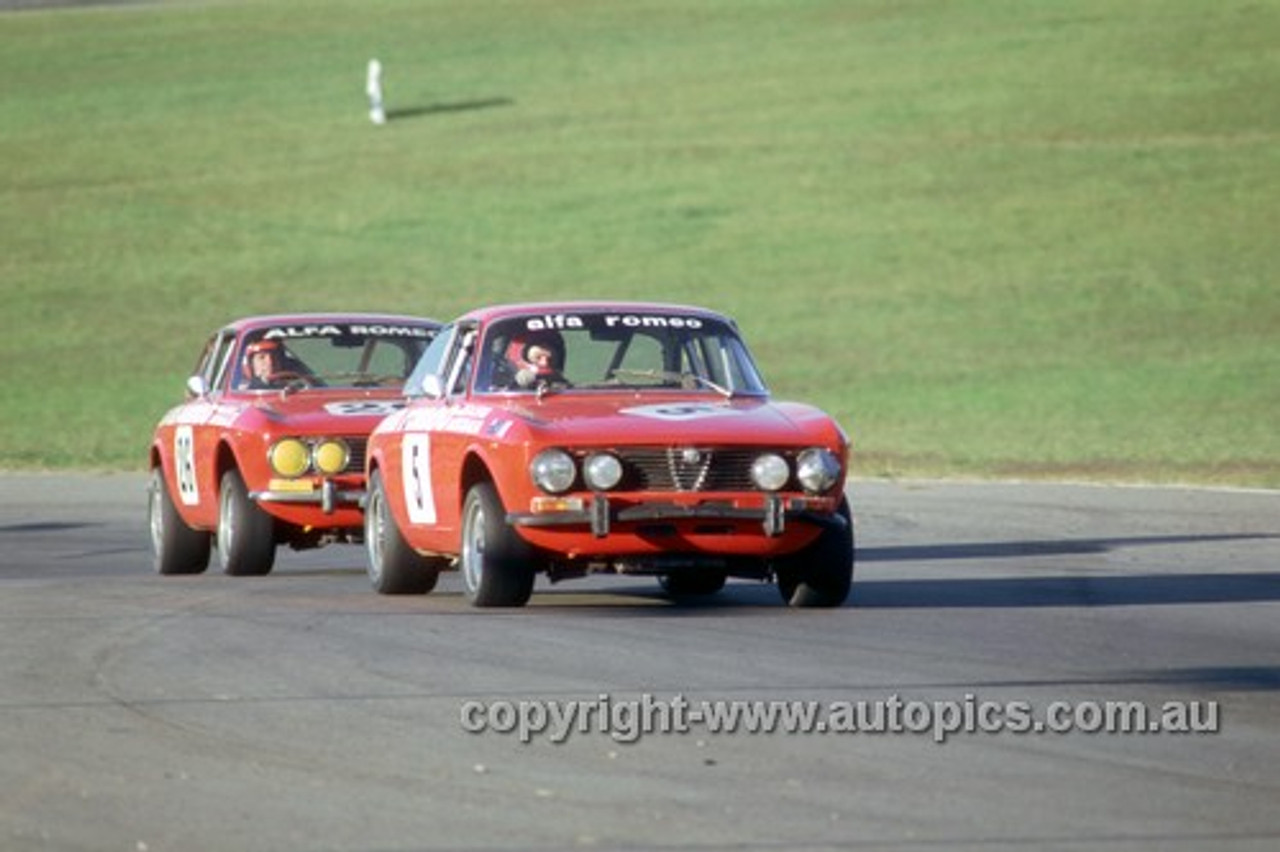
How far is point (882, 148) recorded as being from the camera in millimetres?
49062

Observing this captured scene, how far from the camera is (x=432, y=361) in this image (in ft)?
51.5

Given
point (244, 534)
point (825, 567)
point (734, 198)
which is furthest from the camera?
point (734, 198)

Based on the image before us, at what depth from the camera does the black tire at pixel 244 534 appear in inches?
667

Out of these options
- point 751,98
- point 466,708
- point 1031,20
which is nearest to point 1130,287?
point 751,98

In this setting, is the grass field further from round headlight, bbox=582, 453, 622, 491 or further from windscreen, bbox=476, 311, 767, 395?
round headlight, bbox=582, 453, 622, 491

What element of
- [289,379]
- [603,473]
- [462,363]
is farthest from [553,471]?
[289,379]

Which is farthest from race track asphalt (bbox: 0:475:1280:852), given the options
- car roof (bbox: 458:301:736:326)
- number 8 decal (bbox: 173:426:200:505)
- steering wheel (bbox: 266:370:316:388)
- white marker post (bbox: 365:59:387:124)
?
white marker post (bbox: 365:59:387:124)

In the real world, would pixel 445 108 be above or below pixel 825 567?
above

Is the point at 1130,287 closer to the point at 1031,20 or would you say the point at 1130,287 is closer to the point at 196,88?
the point at 1031,20

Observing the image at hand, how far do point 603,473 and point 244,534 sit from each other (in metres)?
4.00

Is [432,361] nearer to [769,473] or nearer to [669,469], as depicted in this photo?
[669,469]

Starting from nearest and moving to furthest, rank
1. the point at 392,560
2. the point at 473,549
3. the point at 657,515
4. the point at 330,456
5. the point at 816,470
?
1. the point at 657,515
2. the point at 816,470
3. the point at 473,549
4. the point at 392,560
5. the point at 330,456

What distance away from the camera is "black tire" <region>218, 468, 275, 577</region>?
16938 millimetres

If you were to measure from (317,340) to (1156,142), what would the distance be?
102 ft
